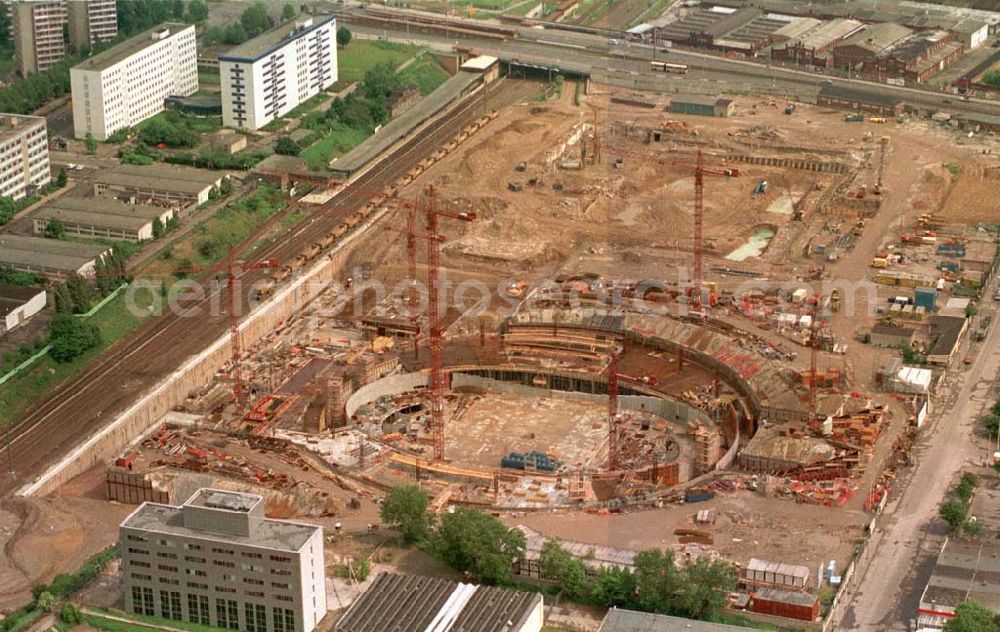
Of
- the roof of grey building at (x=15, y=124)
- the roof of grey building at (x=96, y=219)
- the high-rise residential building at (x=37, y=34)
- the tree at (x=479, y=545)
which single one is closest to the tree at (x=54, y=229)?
the roof of grey building at (x=96, y=219)

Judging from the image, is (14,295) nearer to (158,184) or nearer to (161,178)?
(158,184)

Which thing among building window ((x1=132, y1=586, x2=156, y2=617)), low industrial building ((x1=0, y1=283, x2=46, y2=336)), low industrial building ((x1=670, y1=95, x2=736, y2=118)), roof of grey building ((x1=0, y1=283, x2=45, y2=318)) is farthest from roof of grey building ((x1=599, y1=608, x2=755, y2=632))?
low industrial building ((x1=670, y1=95, x2=736, y2=118))

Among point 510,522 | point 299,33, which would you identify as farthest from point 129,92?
point 510,522

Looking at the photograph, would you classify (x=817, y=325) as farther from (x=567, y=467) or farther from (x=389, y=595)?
(x=389, y=595)

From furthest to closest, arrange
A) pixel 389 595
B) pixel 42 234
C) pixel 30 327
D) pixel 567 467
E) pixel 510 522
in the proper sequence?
pixel 42 234 → pixel 30 327 → pixel 567 467 → pixel 510 522 → pixel 389 595

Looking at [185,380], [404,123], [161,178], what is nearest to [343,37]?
[404,123]

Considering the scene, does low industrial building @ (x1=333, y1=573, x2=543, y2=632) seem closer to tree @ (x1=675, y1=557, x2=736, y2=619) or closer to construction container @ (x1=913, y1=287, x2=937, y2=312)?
tree @ (x1=675, y1=557, x2=736, y2=619)
